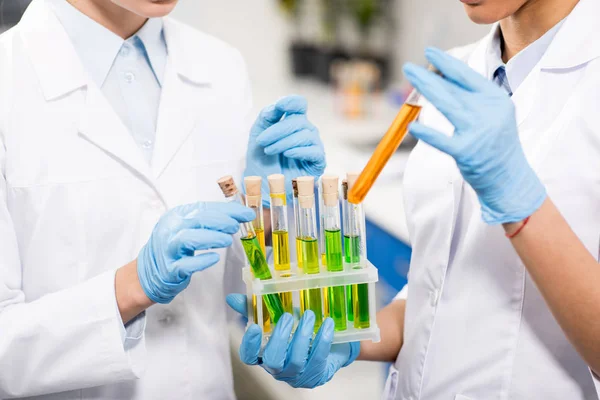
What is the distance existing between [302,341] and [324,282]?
4.1 inches

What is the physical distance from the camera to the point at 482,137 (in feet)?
2.74

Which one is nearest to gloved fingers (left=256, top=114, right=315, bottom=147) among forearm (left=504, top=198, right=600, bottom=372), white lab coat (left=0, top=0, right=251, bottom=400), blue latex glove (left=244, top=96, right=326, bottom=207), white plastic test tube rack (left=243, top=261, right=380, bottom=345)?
blue latex glove (left=244, top=96, right=326, bottom=207)

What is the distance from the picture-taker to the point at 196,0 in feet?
11.1

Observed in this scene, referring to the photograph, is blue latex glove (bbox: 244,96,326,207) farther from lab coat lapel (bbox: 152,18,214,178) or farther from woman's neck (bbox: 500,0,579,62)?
woman's neck (bbox: 500,0,579,62)

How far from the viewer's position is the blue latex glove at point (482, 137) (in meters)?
0.84

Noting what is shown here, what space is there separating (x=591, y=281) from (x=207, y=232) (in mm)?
579

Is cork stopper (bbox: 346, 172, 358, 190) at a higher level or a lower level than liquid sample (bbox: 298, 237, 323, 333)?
higher

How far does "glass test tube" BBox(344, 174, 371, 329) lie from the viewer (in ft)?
3.41

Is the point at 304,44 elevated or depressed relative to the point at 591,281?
elevated

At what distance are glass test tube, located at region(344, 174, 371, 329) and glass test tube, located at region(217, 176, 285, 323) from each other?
13 cm

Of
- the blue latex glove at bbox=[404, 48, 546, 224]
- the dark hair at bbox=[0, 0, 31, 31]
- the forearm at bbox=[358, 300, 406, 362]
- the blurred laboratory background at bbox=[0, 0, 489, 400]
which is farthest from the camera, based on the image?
the blurred laboratory background at bbox=[0, 0, 489, 400]

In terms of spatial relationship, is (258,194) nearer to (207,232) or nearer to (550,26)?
(207,232)

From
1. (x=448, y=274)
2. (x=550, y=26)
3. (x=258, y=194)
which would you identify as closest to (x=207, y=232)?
(x=258, y=194)

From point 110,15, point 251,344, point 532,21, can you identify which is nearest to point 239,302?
point 251,344
